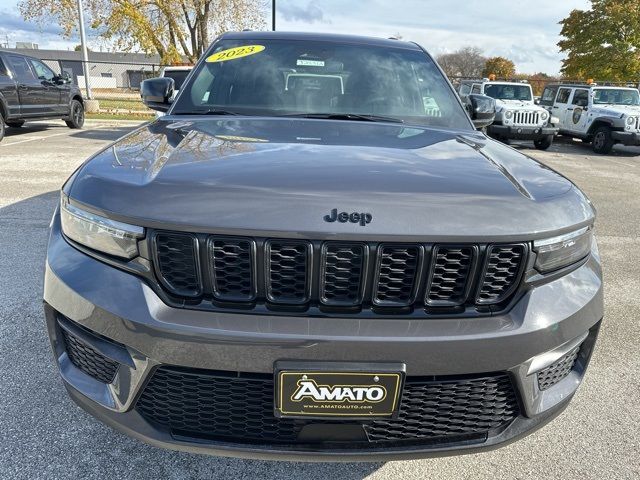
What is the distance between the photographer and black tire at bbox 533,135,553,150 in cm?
1367

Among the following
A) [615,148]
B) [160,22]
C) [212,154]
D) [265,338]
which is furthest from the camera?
[160,22]

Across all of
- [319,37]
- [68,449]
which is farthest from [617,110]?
[68,449]

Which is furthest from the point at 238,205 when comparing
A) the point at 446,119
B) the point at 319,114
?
the point at 446,119

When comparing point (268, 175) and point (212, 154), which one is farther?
point (212, 154)

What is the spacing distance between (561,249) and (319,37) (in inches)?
87.3

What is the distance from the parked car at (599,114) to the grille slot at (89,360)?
47.4 ft

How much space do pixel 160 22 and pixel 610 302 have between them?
22537 mm

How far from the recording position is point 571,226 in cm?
164

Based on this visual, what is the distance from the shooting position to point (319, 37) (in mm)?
3182

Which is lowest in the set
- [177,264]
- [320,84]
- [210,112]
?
[177,264]

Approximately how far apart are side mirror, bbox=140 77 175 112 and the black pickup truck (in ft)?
28.7

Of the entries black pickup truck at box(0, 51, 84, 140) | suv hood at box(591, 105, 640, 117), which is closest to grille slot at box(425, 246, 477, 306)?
black pickup truck at box(0, 51, 84, 140)

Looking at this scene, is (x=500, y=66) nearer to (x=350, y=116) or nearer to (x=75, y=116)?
(x=75, y=116)

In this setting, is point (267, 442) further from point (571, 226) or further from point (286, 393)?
point (571, 226)
